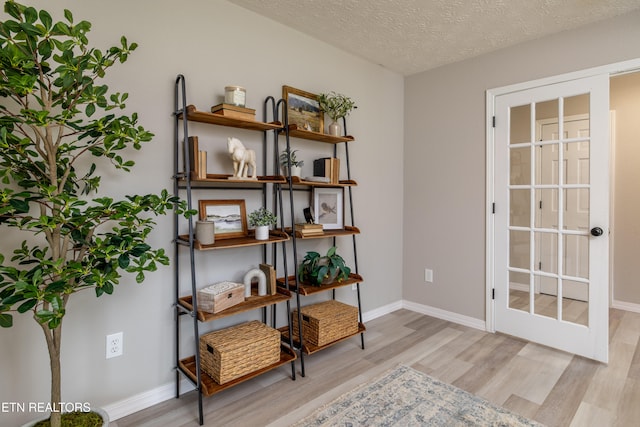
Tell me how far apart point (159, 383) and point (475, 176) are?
288 cm

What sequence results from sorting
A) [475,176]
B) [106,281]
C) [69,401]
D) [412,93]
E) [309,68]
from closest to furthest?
[106,281]
[69,401]
[309,68]
[475,176]
[412,93]

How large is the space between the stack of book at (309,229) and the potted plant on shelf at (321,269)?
0.16 metres

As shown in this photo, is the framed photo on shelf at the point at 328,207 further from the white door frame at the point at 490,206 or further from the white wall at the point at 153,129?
the white door frame at the point at 490,206

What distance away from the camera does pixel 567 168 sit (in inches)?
104

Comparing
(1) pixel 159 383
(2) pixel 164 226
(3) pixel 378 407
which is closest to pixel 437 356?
(3) pixel 378 407

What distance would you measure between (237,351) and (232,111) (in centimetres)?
137

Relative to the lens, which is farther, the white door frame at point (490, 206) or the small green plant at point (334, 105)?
the white door frame at point (490, 206)

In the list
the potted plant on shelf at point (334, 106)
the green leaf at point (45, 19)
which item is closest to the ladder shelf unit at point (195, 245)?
the potted plant on shelf at point (334, 106)

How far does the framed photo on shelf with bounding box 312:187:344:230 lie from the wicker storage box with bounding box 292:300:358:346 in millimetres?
635

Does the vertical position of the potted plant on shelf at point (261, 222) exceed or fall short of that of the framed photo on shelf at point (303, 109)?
it falls short

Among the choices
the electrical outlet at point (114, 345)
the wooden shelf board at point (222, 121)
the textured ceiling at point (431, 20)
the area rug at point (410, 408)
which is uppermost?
the textured ceiling at point (431, 20)

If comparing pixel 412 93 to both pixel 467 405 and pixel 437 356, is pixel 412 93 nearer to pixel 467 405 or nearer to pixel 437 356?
pixel 437 356

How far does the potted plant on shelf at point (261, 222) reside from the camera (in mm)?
2193

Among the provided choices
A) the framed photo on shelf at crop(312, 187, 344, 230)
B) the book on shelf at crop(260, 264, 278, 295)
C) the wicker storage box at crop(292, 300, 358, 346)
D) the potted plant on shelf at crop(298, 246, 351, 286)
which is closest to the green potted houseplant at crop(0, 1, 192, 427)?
the book on shelf at crop(260, 264, 278, 295)
